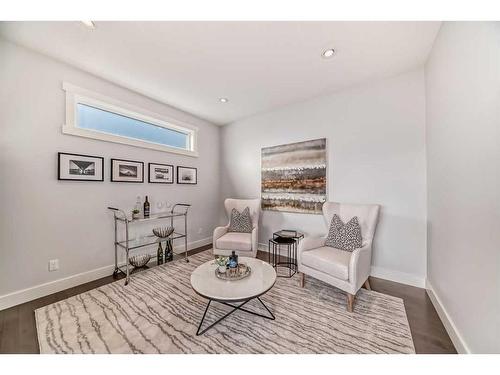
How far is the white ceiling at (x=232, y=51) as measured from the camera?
167 centimetres

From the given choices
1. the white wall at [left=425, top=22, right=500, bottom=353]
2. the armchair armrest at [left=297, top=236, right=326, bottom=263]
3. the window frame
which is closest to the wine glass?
the window frame

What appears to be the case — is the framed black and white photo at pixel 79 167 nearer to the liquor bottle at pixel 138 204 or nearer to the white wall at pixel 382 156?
the liquor bottle at pixel 138 204

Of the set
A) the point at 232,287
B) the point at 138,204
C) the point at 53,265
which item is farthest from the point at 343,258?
the point at 53,265

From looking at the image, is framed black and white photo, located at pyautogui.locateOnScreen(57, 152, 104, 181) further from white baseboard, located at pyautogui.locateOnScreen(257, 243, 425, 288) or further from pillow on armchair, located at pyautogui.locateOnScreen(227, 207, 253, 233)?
white baseboard, located at pyautogui.locateOnScreen(257, 243, 425, 288)

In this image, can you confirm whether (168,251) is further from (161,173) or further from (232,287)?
(232,287)

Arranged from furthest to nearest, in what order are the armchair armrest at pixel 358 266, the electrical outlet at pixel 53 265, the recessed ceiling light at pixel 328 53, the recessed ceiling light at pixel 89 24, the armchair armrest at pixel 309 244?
the armchair armrest at pixel 309 244 < the electrical outlet at pixel 53 265 < the recessed ceiling light at pixel 328 53 < the armchair armrest at pixel 358 266 < the recessed ceiling light at pixel 89 24

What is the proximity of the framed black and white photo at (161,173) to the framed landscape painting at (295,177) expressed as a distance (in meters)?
1.66

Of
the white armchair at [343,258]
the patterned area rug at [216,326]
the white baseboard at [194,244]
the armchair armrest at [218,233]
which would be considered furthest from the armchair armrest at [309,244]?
the white baseboard at [194,244]

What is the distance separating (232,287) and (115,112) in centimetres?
284

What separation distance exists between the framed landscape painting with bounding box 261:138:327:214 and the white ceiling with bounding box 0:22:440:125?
3.01 feet

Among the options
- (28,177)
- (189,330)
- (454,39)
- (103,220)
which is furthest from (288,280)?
(28,177)

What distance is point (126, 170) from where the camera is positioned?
2.70m

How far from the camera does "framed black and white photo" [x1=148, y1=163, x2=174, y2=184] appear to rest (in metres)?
3.00

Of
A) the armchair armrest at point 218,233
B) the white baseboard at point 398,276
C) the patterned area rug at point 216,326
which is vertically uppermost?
the armchair armrest at point 218,233
